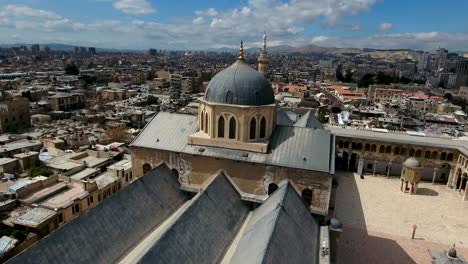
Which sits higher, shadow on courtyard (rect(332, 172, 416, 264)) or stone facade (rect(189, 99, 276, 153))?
stone facade (rect(189, 99, 276, 153))

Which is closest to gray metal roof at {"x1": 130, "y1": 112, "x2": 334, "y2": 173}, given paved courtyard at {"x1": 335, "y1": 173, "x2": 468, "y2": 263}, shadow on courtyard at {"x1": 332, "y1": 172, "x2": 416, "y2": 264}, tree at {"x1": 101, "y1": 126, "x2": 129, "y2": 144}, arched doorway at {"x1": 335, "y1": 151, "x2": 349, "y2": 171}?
shadow on courtyard at {"x1": 332, "y1": 172, "x2": 416, "y2": 264}

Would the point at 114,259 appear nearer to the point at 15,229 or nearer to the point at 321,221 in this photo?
the point at 321,221

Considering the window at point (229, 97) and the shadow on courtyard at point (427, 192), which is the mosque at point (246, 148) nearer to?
the window at point (229, 97)

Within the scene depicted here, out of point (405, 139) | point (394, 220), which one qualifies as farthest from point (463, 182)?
point (394, 220)

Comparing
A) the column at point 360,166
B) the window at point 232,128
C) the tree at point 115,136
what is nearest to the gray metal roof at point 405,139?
the column at point 360,166

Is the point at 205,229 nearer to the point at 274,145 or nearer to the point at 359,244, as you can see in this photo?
the point at 274,145

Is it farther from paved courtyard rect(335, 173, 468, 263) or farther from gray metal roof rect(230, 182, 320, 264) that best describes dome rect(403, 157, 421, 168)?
gray metal roof rect(230, 182, 320, 264)

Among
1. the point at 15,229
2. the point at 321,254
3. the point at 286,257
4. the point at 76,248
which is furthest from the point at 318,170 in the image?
the point at 15,229
